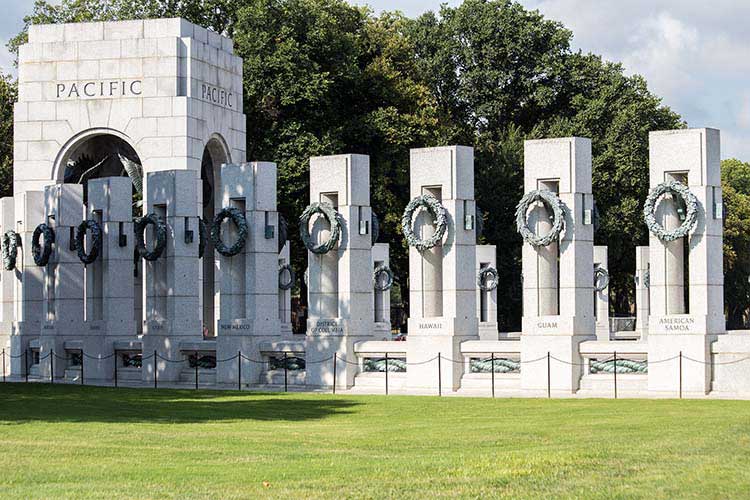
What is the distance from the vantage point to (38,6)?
7406cm

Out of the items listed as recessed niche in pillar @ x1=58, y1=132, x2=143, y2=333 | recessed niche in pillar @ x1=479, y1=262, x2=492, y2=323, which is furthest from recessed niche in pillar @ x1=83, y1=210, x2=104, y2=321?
recessed niche in pillar @ x1=479, y1=262, x2=492, y2=323

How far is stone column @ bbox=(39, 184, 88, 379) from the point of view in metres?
49.1

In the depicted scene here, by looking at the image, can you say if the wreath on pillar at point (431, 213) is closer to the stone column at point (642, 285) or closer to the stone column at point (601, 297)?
the stone column at point (601, 297)

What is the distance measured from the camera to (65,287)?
49.1 metres

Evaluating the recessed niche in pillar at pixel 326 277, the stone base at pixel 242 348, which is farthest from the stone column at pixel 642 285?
the recessed niche in pillar at pixel 326 277

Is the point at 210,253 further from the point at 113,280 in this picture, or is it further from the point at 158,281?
the point at 158,281

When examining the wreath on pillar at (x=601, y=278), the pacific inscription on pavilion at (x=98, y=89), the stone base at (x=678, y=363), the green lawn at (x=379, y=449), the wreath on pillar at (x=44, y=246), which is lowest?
the green lawn at (x=379, y=449)

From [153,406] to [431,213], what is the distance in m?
10.4

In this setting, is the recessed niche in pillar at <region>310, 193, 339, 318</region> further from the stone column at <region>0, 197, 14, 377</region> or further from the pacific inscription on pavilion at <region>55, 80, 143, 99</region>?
the stone column at <region>0, 197, 14, 377</region>

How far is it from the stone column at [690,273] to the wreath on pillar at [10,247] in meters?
26.1

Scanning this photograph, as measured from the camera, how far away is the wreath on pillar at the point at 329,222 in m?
41.5

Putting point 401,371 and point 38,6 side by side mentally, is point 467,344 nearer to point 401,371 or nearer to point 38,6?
point 401,371

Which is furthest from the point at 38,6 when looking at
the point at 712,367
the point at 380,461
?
the point at 380,461

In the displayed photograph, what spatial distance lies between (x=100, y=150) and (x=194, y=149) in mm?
5686
